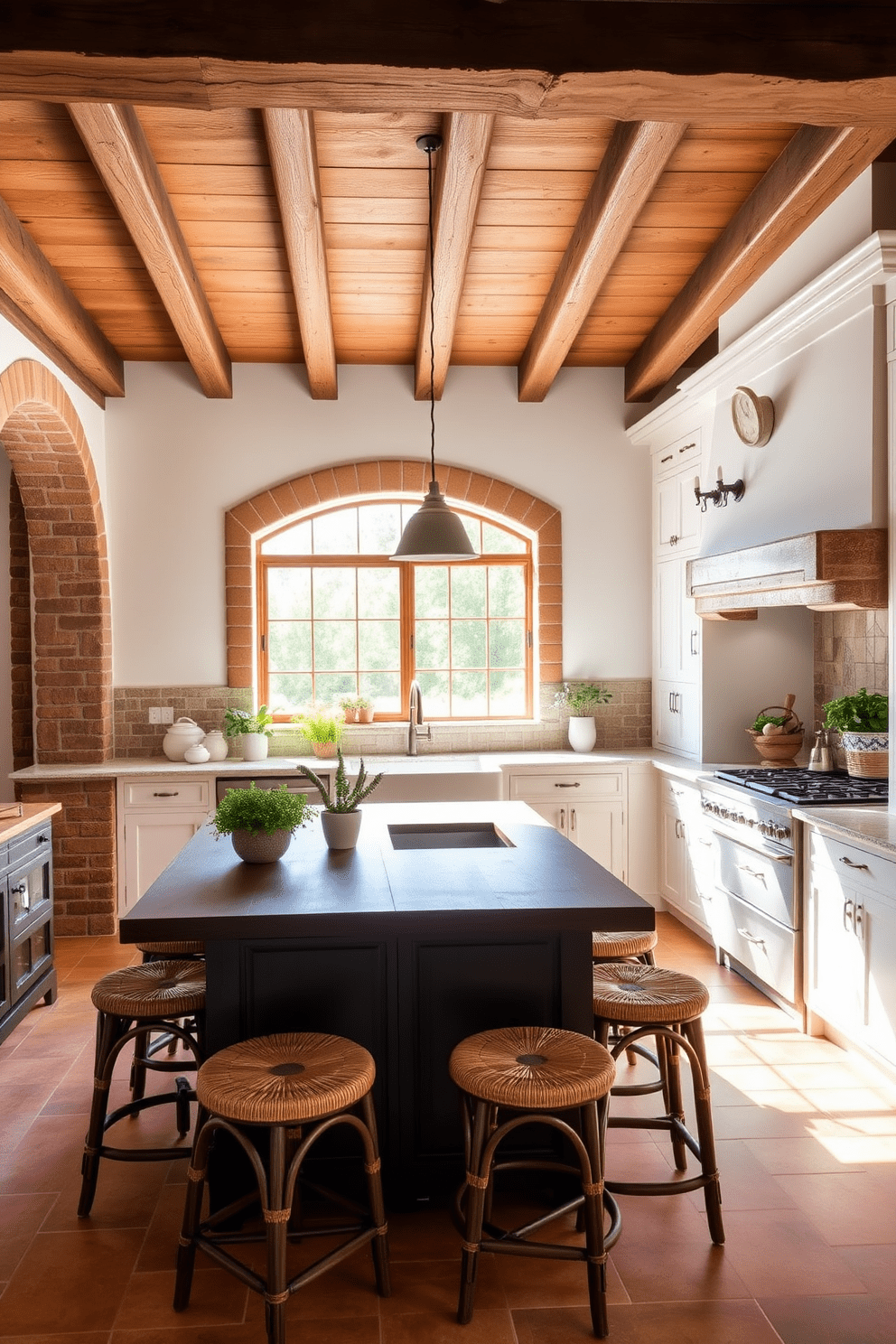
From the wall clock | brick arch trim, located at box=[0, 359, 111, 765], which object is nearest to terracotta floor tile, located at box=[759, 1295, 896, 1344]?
the wall clock

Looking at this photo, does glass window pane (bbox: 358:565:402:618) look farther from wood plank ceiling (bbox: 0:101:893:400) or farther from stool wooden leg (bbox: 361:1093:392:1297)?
stool wooden leg (bbox: 361:1093:392:1297)

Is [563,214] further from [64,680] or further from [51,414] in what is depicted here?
[64,680]

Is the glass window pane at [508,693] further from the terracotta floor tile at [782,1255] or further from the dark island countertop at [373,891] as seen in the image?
the terracotta floor tile at [782,1255]

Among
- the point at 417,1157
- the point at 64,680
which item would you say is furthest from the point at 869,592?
the point at 64,680

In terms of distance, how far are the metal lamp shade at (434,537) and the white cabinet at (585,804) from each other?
224cm

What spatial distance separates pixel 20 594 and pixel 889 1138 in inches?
208

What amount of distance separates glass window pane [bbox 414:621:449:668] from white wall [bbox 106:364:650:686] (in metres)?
0.77

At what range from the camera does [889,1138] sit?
10.9 ft

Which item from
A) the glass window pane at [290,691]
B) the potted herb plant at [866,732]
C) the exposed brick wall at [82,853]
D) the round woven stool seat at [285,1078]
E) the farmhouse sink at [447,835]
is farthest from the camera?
the glass window pane at [290,691]

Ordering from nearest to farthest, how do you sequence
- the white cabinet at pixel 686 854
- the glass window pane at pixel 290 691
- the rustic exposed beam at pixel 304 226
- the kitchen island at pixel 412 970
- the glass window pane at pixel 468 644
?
1. the kitchen island at pixel 412 970
2. the rustic exposed beam at pixel 304 226
3. the white cabinet at pixel 686 854
4. the glass window pane at pixel 290 691
5. the glass window pane at pixel 468 644

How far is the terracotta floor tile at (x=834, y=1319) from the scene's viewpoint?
235 cm

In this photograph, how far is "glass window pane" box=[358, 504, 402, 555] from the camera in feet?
21.4

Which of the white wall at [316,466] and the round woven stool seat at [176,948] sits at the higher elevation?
the white wall at [316,466]

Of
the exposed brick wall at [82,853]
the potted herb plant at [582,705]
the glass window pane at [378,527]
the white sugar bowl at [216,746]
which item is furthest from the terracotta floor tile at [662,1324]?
the glass window pane at [378,527]
